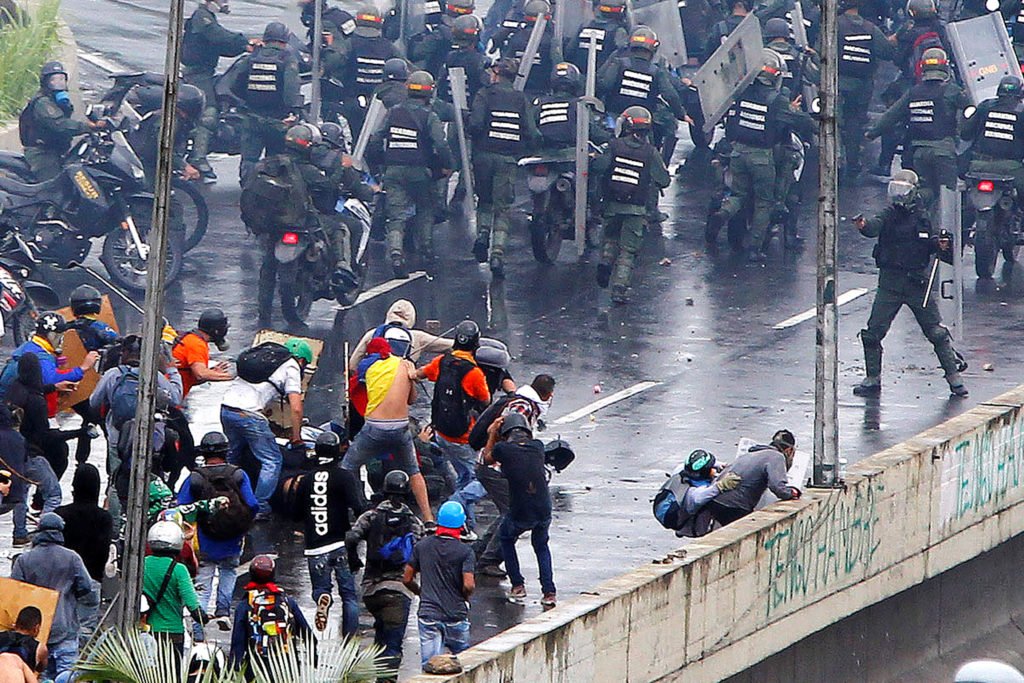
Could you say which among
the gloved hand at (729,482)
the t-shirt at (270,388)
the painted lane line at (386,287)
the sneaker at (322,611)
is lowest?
the sneaker at (322,611)

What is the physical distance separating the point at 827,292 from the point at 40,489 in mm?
4939

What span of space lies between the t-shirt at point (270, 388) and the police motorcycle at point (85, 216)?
6.03m

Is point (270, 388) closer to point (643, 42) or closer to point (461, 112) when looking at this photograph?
point (461, 112)

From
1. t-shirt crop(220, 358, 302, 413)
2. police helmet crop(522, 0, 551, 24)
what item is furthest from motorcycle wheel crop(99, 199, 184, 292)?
t-shirt crop(220, 358, 302, 413)

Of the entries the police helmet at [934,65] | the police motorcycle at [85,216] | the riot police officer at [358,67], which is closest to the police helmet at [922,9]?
the police helmet at [934,65]

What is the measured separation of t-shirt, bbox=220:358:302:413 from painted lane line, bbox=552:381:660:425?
3.71 m

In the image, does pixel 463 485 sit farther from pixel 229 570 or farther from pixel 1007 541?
pixel 1007 541

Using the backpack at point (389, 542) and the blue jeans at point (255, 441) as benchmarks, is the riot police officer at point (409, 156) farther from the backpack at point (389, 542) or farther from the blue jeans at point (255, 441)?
the backpack at point (389, 542)

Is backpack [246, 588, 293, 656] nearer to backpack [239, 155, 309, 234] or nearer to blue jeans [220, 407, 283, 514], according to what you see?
blue jeans [220, 407, 283, 514]

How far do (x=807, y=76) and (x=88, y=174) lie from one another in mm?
7584

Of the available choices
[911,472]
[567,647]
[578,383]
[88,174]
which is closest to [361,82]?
[88,174]

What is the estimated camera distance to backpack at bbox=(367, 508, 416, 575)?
13586 millimetres

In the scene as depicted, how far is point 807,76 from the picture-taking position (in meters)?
25.8

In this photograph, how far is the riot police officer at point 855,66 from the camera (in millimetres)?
26422
